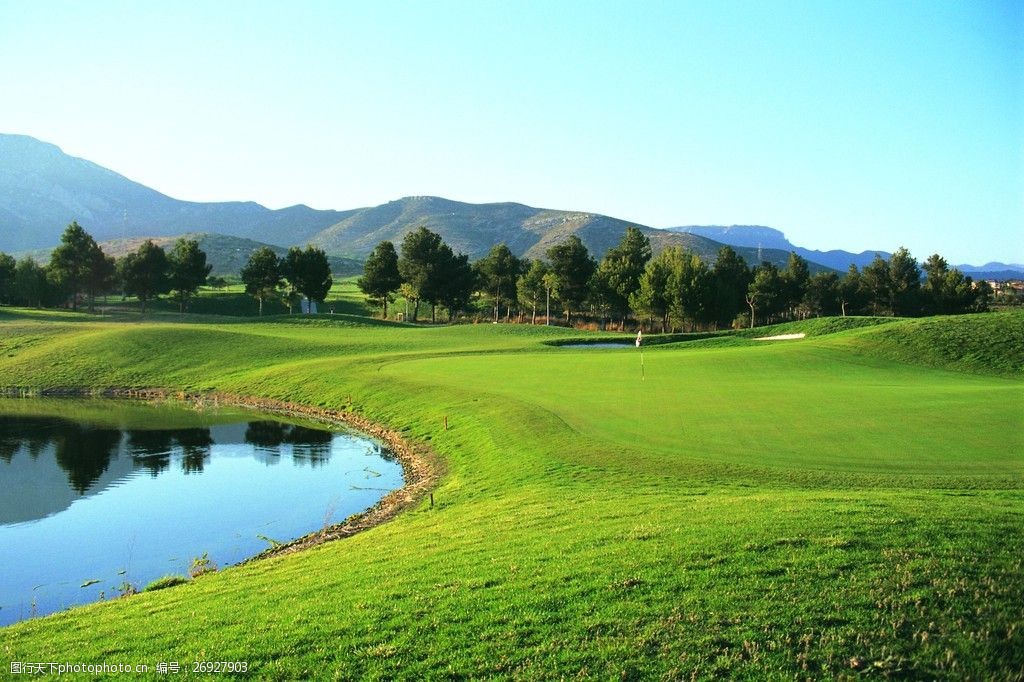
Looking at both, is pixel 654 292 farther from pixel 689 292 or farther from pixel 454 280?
pixel 454 280

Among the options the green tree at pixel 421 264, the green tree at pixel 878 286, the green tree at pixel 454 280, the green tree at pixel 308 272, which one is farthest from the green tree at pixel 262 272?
the green tree at pixel 878 286

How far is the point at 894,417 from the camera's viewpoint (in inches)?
966

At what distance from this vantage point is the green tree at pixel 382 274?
9825 centimetres

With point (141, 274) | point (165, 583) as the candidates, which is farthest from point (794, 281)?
point (165, 583)

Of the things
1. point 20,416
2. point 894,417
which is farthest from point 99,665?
point 20,416

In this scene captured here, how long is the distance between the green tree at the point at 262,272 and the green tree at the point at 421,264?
15764 millimetres

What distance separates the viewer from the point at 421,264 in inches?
3809

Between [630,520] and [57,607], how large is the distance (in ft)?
37.7

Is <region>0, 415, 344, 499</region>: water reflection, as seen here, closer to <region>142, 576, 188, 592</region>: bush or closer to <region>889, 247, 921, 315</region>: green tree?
<region>142, 576, 188, 592</region>: bush

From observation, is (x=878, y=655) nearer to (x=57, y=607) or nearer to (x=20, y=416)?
(x=57, y=607)

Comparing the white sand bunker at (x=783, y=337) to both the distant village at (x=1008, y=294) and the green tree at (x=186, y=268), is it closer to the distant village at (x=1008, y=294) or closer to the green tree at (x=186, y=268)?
the distant village at (x=1008, y=294)

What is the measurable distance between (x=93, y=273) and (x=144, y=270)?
539cm

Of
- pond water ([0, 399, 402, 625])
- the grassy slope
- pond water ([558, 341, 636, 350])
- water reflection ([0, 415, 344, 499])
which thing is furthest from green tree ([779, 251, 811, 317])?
water reflection ([0, 415, 344, 499])

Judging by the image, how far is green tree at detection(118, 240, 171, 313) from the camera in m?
87.8
